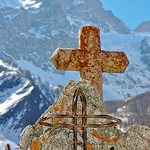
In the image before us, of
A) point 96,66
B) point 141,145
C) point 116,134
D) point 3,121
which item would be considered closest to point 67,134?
point 116,134

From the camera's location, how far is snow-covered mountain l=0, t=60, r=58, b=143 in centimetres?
6888

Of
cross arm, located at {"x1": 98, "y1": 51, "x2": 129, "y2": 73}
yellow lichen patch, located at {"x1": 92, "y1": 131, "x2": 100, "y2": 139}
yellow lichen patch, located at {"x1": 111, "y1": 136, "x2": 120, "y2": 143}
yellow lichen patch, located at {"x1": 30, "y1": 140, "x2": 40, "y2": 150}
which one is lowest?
yellow lichen patch, located at {"x1": 30, "y1": 140, "x2": 40, "y2": 150}

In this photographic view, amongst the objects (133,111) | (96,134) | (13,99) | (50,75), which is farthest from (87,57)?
(50,75)

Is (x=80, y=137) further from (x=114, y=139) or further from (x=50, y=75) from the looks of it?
(x=50, y=75)

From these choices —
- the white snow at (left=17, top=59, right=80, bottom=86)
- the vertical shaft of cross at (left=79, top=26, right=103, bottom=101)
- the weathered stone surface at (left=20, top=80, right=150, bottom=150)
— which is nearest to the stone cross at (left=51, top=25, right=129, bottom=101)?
the vertical shaft of cross at (left=79, top=26, right=103, bottom=101)

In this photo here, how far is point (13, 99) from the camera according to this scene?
8412 cm

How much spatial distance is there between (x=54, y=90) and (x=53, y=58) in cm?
13735

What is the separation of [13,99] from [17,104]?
23.8 feet

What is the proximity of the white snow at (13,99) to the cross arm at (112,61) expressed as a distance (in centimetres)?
7575

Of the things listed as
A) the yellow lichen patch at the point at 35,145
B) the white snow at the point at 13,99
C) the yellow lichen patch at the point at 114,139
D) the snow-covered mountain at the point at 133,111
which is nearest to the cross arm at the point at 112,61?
the yellow lichen patch at the point at 114,139

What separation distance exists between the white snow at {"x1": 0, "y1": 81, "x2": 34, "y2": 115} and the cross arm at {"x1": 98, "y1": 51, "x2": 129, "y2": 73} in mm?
75747

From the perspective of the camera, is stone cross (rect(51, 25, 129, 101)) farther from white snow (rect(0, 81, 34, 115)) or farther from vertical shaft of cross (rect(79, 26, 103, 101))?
white snow (rect(0, 81, 34, 115))

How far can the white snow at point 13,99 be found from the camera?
77000mm

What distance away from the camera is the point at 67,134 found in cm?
152
